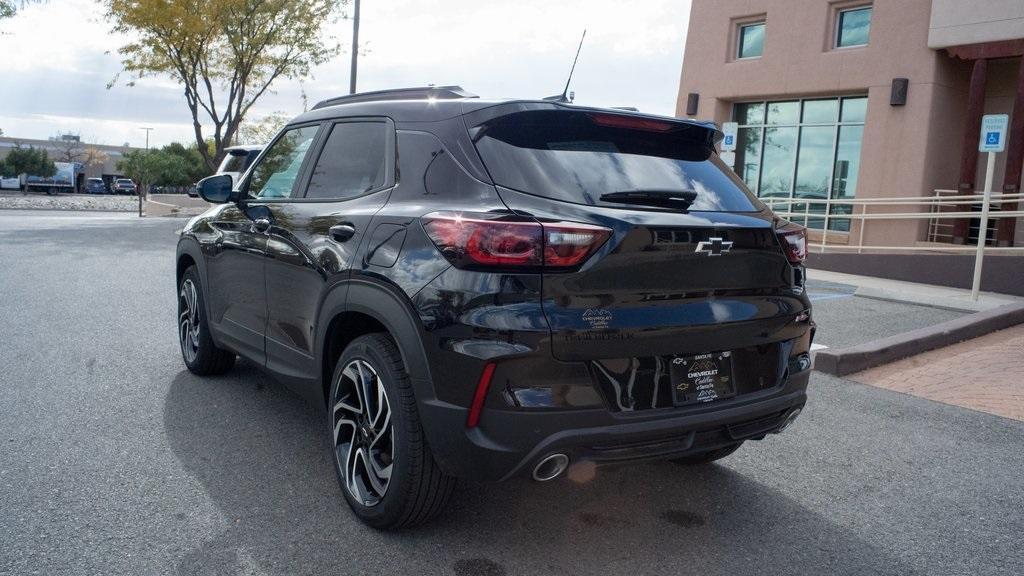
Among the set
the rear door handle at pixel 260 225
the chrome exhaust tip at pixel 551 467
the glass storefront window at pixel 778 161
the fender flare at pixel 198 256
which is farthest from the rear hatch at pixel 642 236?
the glass storefront window at pixel 778 161

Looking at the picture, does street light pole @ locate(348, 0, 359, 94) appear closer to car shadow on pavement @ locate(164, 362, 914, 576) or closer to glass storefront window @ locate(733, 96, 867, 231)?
glass storefront window @ locate(733, 96, 867, 231)

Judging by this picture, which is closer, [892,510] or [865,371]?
[892,510]

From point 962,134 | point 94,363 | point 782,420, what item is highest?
point 962,134

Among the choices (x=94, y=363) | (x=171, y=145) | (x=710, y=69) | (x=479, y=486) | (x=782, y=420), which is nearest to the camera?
(x=782, y=420)

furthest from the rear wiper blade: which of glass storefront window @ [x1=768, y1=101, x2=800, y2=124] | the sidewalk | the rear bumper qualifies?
glass storefront window @ [x1=768, y1=101, x2=800, y2=124]

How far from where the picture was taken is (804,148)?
1948 cm

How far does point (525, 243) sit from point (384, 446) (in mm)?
1075

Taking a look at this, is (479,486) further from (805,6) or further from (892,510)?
(805,6)

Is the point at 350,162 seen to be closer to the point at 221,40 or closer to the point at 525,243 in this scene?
the point at 525,243

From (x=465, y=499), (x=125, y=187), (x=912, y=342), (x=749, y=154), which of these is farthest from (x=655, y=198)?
(x=125, y=187)

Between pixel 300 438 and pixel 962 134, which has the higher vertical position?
pixel 962 134

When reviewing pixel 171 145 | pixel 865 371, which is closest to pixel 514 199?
pixel 865 371

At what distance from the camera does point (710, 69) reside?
69.3 feet

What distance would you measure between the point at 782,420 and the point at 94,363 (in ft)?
15.9
